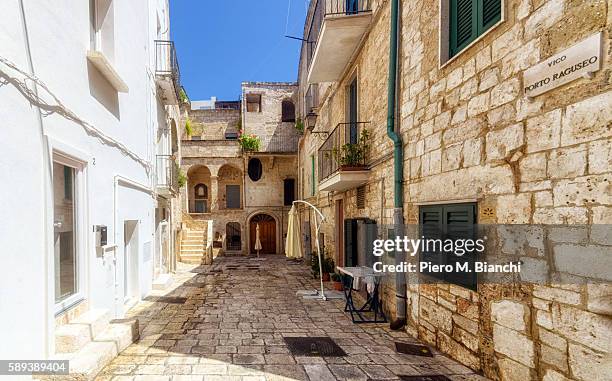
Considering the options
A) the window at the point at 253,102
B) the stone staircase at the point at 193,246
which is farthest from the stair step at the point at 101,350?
the window at the point at 253,102

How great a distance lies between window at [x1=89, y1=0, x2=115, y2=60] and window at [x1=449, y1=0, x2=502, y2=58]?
18.4 feet

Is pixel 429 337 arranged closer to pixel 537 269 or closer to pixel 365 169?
pixel 537 269

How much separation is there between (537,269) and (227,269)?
11.9 meters

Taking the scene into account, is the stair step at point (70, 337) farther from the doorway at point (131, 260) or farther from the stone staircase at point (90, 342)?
the doorway at point (131, 260)

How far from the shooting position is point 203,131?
23406 mm

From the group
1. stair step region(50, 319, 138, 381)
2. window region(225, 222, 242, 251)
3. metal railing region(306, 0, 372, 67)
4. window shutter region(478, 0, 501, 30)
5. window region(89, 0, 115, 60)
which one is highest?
metal railing region(306, 0, 372, 67)

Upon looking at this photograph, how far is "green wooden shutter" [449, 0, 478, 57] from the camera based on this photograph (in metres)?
4.17

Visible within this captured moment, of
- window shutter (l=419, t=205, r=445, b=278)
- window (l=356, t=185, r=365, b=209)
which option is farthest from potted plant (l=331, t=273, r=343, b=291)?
window shutter (l=419, t=205, r=445, b=278)

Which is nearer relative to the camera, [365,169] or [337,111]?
[365,169]

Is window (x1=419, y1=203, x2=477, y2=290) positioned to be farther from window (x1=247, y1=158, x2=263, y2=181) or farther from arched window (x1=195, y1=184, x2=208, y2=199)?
arched window (x1=195, y1=184, x2=208, y2=199)

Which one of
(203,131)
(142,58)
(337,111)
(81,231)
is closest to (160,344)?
(81,231)

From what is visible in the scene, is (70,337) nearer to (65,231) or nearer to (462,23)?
(65,231)

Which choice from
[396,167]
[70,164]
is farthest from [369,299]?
[70,164]

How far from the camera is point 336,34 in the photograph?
7.54 m
